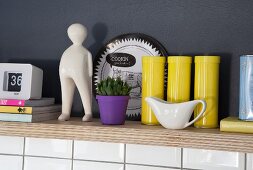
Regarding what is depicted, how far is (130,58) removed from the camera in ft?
3.89

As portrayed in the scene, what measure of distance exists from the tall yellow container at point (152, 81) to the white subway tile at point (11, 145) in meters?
0.47

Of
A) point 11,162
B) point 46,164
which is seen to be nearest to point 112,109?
point 46,164

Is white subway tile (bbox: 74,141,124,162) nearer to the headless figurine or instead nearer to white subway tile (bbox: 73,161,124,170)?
white subway tile (bbox: 73,161,124,170)

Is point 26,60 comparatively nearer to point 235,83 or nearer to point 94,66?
point 94,66

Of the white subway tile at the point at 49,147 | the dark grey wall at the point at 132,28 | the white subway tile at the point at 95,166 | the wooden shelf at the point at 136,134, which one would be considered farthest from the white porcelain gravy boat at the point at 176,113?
the white subway tile at the point at 49,147

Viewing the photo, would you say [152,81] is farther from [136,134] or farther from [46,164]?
[46,164]

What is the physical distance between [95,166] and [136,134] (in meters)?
0.30

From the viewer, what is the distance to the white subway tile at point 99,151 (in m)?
1.18

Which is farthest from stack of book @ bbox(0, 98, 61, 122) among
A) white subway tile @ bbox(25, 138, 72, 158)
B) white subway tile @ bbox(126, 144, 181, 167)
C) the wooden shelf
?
white subway tile @ bbox(126, 144, 181, 167)

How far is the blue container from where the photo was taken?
0.95 metres

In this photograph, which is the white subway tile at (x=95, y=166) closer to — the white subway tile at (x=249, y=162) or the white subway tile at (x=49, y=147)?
the white subway tile at (x=49, y=147)

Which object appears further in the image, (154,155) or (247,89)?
(154,155)

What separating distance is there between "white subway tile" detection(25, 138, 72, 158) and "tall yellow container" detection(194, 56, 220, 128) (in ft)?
1.48

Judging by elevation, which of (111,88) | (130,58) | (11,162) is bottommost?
(11,162)
